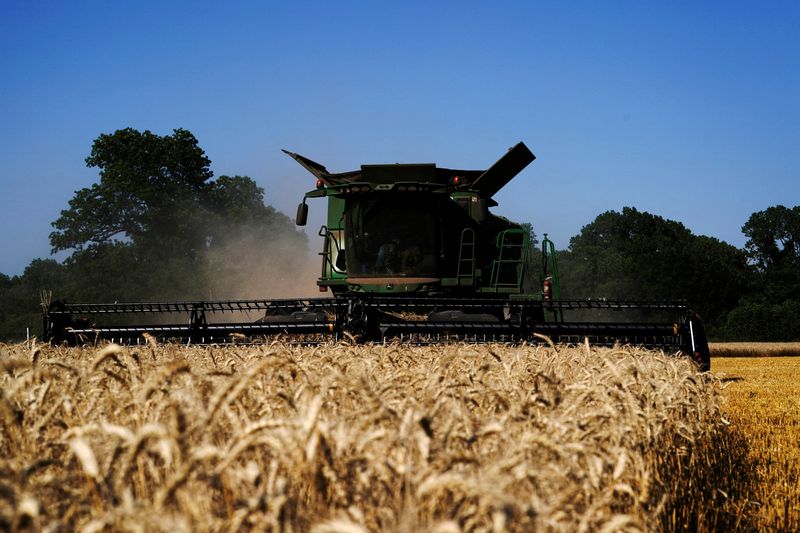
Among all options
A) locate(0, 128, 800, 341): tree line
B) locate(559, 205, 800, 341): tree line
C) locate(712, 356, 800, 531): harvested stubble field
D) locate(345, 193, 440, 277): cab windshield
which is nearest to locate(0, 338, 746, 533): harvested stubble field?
locate(712, 356, 800, 531): harvested stubble field

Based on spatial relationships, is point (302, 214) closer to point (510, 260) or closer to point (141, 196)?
point (510, 260)

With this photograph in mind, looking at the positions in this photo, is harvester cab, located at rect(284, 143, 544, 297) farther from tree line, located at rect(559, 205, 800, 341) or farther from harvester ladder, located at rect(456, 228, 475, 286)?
tree line, located at rect(559, 205, 800, 341)

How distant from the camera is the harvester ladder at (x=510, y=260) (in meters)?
12.3

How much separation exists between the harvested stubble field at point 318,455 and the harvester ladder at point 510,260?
322 inches

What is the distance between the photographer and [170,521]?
1.54 metres

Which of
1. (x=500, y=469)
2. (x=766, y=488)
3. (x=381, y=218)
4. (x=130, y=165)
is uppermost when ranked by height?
(x=130, y=165)

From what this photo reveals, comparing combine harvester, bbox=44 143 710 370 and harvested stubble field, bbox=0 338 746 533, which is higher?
combine harvester, bbox=44 143 710 370

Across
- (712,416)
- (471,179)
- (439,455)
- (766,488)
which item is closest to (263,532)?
(439,455)

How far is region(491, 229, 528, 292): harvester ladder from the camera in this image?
40.3 ft

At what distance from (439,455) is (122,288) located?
47.5m

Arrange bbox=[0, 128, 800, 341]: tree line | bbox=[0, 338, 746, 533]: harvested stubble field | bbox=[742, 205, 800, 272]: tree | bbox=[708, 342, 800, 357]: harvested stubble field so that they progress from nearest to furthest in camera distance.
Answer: bbox=[0, 338, 746, 533]: harvested stubble field < bbox=[708, 342, 800, 357]: harvested stubble field < bbox=[0, 128, 800, 341]: tree line < bbox=[742, 205, 800, 272]: tree

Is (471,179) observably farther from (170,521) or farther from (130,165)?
A: (130,165)

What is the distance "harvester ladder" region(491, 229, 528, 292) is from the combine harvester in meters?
0.02

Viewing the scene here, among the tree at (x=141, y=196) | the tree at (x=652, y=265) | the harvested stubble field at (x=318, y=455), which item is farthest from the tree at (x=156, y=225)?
the harvested stubble field at (x=318, y=455)
